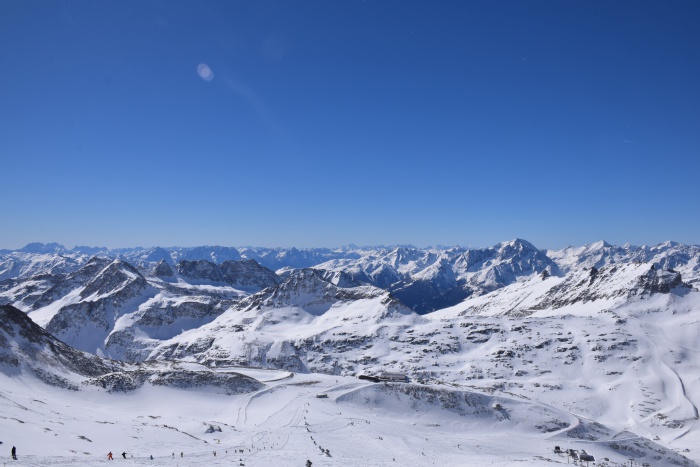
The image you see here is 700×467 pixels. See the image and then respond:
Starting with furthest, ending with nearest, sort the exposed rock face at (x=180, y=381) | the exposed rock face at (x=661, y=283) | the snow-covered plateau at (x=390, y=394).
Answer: the exposed rock face at (x=661, y=283)
the exposed rock face at (x=180, y=381)
the snow-covered plateau at (x=390, y=394)

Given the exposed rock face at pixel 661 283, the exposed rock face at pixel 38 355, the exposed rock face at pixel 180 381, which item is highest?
the exposed rock face at pixel 661 283

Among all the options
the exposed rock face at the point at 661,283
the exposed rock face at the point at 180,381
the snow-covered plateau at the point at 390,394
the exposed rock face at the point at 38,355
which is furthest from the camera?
the exposed rock face at the point at 661,283

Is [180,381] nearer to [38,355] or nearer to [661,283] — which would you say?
[38,355]

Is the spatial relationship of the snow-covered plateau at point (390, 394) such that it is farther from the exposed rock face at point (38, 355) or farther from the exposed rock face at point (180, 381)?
the exposed rock face at point (38, 355)

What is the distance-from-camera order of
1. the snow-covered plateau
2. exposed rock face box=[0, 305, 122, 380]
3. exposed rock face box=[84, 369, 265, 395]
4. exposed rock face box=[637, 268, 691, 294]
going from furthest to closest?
1. exposed rock face box=[637, 268, 691, 294]
2. exposed rock face box=[84, 369, 265, 395]
3. exposed rock face box=[0, 305, 122, 380]
4. the snow-covered plateau

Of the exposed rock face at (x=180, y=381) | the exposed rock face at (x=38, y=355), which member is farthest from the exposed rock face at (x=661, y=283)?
the exposed rock face at (x=38, y=355)

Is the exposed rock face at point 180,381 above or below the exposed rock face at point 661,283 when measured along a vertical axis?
below

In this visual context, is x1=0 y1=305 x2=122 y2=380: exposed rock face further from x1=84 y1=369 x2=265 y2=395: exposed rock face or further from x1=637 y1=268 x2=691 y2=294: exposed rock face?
x1=637 y1=268 x2=691 y2=294: exposed rock face

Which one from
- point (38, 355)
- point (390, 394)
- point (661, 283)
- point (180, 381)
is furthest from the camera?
point (661, 283)

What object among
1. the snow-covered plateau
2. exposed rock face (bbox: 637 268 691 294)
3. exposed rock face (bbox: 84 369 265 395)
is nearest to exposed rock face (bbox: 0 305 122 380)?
the snow-covered plateau

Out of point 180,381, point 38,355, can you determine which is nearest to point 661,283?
point 180,381

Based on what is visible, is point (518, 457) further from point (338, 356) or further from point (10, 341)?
point (338, 356)
